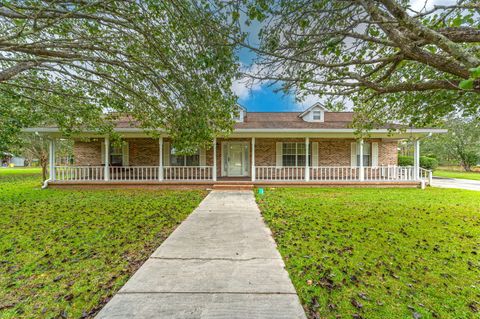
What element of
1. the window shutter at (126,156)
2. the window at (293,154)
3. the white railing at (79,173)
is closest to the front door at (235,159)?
the window at (293,154)

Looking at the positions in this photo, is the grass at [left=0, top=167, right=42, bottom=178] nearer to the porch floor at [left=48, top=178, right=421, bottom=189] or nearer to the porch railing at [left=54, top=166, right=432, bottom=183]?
the porch railing at [left=54, top=166, right=432, bottom=183]

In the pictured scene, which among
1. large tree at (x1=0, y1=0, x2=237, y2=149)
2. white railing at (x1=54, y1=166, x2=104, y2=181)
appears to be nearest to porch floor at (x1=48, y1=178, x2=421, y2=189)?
white railing at (x1=54, y1=166, x2=104, y2=181)

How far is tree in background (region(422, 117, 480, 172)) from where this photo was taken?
25.6 m

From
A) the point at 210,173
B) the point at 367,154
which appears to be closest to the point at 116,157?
the point at 210,173

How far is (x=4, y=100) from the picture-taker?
7141mm

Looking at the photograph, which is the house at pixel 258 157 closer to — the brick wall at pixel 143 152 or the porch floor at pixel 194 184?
the brick wall at pixel 143 152

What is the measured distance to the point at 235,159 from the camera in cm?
1341

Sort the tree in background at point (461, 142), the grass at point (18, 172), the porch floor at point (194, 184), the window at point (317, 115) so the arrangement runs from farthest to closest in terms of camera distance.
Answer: the tree in background at point (461, 142) < the grass at point (18, 172) < the window at point (317, 115) < the porch floor at point (194, 184)

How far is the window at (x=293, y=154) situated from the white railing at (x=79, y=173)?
9.94 meters

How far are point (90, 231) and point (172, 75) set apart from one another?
3.96 metres

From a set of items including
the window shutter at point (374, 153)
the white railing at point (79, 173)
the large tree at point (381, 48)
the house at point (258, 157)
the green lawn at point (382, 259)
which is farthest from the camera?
the window shutter at point (374, 153)

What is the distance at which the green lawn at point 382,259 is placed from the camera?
8.11 ft

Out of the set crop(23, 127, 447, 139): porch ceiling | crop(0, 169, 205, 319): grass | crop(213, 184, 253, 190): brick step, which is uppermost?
crop(23, 127, 447, 139): porch ceiling

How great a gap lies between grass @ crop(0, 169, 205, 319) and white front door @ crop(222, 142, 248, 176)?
5975 mm
